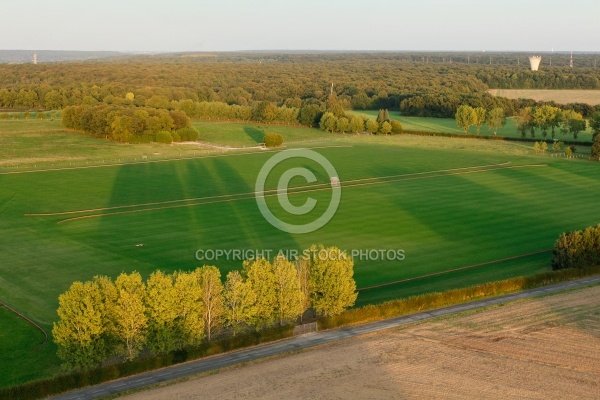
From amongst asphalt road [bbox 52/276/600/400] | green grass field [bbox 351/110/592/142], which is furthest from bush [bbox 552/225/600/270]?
green grass field [bbox 351/110/592/142]

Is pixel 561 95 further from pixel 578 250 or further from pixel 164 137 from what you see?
pixel 578 250

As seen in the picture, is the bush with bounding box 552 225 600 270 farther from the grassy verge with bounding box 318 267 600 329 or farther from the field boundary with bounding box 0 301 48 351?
the field boundary with bounding box 0 301 48 351

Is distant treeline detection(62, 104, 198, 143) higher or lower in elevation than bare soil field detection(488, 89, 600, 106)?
lower

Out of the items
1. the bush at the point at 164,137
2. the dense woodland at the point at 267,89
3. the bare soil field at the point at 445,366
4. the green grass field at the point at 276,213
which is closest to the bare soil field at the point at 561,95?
the dense woodland at the point at 267,89

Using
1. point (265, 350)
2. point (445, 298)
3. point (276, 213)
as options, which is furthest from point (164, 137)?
point (265, 350)

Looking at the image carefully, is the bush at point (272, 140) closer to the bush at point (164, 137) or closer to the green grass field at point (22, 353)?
the bush at point (164, 137)

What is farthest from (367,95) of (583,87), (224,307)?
(224,307)
